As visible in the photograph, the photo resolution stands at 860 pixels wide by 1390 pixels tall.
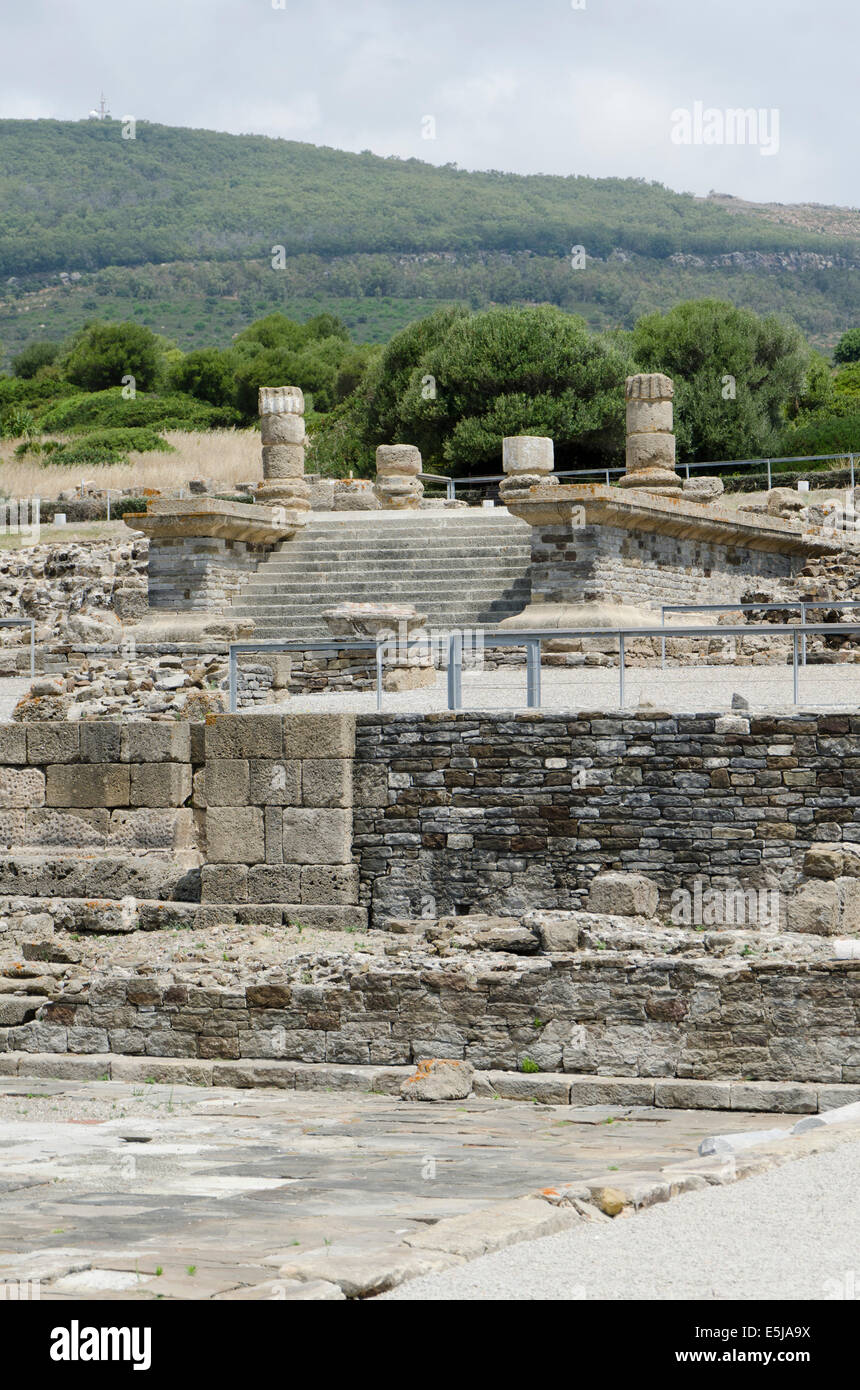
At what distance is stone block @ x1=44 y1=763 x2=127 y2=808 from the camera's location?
14492 mm

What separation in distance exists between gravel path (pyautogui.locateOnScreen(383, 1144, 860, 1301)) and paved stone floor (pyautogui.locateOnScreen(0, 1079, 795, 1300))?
56 centimetres

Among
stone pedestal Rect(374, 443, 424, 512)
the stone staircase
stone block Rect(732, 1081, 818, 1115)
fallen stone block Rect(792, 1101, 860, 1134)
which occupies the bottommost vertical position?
stone block Rect(732, 1081, 818, 1115)

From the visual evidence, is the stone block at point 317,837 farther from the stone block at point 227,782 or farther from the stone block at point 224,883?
the stone block at point 227,782

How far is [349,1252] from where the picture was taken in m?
5.87

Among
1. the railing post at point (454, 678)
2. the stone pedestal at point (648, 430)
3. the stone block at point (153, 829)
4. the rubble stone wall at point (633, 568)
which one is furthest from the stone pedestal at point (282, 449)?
the railing post at point (454, 678)

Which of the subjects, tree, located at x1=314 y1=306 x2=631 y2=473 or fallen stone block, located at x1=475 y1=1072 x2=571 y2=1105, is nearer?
fallen stone block, located at x1=475 y1=1072 x2=571 y2=1105

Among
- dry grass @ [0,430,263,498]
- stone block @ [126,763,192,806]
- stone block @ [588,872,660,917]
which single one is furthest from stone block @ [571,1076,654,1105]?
dry grass @ [0,430,263,498]

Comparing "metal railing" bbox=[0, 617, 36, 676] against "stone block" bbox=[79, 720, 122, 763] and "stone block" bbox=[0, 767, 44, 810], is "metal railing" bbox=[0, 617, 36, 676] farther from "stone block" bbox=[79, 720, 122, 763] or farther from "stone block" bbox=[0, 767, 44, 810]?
"stone block" bbox=[79, 720, 122, 763]

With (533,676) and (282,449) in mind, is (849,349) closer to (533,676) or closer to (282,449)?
(282,449)

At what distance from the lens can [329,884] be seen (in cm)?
1319

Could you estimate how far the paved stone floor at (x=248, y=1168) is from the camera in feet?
19.2

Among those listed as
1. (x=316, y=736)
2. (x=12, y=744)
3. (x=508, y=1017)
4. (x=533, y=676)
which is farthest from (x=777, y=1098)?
(x=12, y=744)

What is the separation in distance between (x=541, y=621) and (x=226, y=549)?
485 cm

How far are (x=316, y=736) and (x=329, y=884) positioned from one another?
115cm
